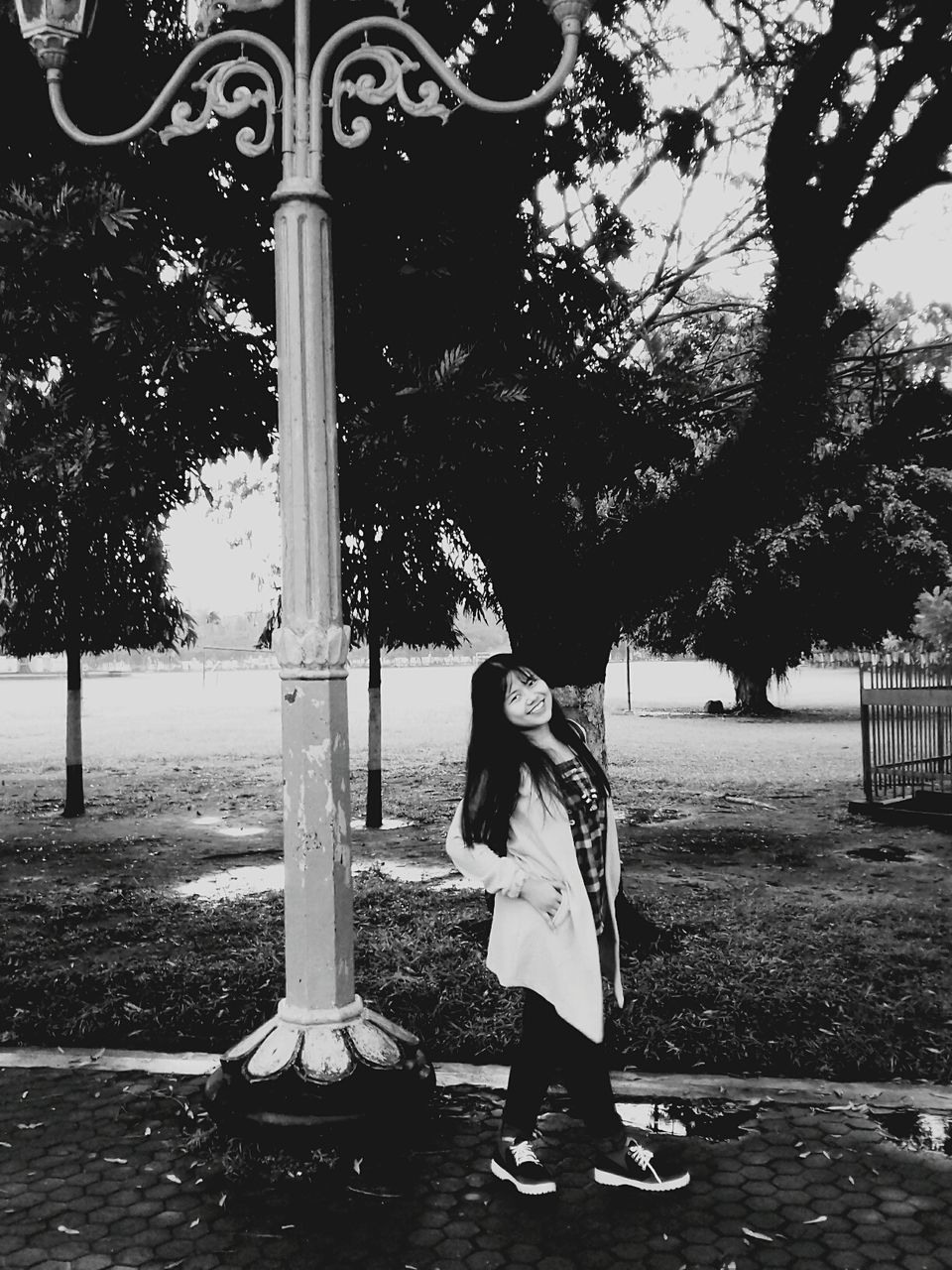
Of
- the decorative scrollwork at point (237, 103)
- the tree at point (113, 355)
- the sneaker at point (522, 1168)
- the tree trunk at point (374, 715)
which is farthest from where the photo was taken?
the tree trunk at point (374, 715)

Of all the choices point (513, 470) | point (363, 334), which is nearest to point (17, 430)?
point (363, 334)

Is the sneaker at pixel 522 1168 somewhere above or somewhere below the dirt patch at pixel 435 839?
above

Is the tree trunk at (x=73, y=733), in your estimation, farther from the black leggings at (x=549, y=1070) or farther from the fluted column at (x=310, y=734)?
the black leggings at (x=549, y=1070)

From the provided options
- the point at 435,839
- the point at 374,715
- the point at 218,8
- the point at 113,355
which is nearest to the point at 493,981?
the point at 113,355

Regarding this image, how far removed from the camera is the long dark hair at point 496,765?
12.2 feet

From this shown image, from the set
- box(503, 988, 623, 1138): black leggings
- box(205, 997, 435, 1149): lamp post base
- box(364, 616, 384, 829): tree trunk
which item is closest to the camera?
box(503, 988, 623, 1138): black leggings

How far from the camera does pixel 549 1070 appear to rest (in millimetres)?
3803

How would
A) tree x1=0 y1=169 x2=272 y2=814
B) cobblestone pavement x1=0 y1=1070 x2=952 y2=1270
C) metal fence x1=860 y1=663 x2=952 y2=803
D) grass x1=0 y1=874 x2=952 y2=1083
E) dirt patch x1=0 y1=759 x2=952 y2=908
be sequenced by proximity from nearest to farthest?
1. cobblestone pavement x1=0 y1=1070 x2=952 y2=1270
2. tree x1=0 y1=169 x2=272 y2=814
3. grass x1=0 y1=874 x2=952 y2=1083
4. dirt patch x1=0 y1=759 x2=952 y2=908
5. metal fence x1=860 y1=663 x2=952 y2=803

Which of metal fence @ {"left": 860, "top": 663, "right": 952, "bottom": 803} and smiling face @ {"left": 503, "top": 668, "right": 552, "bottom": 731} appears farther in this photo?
metal fence @ {"left": 860, "top": 663, "right": 952, "bottom": 803}

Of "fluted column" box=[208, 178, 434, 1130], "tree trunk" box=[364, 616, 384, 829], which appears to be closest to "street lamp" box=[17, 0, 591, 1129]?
"fluted column" box=[208, 178, 434, 1130]

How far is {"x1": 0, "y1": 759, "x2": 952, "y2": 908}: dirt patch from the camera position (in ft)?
30.1

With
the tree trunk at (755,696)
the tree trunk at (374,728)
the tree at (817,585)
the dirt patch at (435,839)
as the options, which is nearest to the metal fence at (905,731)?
the dirt patch at (435,839)

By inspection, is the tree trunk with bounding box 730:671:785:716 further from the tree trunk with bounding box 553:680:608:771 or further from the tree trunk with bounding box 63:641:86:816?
the tree trunk with bounding box 553:680:608:771

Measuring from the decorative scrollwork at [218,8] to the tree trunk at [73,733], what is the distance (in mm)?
8427
